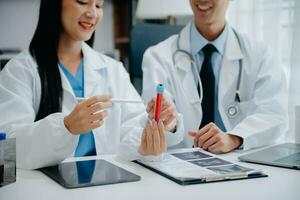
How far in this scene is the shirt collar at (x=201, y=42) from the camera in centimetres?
168

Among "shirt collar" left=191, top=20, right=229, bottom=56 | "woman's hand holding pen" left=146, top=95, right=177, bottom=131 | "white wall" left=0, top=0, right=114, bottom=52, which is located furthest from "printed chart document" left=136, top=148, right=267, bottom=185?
"white wall" left=0, top=0, right=114, bottom=52

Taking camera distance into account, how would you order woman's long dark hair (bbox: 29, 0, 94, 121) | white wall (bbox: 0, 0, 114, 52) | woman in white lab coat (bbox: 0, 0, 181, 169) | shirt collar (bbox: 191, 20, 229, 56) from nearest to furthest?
1. woman in white lab coat (bbox: 0, 0, 181, 169)
2. woman's long dark hair (bbox: 29, 0, 94, 121)
3. shirt collar (bbox: 191, 20, 229, 56)
4. white wall (bbox: 0, 0, 114, 52)

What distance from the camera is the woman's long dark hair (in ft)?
4.44

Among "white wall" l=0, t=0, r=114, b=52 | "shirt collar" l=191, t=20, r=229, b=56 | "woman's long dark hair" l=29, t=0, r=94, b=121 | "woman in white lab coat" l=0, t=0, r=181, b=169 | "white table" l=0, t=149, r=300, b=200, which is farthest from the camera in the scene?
"white wall" l=0, t=0, r=114, b=52

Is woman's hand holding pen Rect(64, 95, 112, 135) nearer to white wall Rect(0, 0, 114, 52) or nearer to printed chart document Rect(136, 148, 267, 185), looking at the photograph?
printed chart document Rect(136, 148, 267, 185)

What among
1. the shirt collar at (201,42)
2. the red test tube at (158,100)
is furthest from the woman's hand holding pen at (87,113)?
the shirt collar at (201,42)

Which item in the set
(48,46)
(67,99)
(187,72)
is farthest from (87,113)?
(187,72)

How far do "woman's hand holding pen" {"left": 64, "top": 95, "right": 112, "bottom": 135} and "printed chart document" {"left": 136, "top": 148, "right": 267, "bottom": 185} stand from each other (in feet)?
0.57

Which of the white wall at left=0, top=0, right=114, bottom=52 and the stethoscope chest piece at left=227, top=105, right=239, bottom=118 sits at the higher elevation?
the white wall at left=0, top=0, right=114, bottom=52

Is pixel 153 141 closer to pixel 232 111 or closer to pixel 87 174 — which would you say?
pixel 87 174

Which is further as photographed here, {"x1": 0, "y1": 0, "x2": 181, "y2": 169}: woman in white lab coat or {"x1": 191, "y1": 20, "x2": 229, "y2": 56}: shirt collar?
{"x1": 191, "y1": 20, "x2": 229, "y2": 56}: shirt collar

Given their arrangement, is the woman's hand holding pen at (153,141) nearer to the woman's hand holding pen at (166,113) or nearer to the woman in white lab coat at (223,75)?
the woman's hand holding pen at (166,113)

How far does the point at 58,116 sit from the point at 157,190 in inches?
13.9

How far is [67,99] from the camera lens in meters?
1.38
